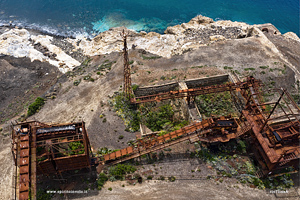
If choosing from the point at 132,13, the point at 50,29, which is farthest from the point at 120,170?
the point at 132,13

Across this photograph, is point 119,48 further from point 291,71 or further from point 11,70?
point 291,71

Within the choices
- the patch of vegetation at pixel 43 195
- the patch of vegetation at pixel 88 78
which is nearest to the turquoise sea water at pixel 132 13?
the patch of vegetation at pixel 88 78

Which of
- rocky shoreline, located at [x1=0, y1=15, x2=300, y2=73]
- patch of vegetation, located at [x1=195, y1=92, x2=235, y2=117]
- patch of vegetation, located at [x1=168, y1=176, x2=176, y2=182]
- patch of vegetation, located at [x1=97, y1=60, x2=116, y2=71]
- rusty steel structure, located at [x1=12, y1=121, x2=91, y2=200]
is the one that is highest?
rocky shoreline, located at [x1=0, y1=15, x2=300, y2=73]

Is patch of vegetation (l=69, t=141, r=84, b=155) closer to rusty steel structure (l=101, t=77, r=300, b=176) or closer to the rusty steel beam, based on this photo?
rusty steel structure (l=101, t=77, r=300, b=176)

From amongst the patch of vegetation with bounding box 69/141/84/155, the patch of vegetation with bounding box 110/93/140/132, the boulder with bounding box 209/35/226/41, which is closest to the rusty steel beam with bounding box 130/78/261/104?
the patch of vegetation with bounding box 110/93/140/132

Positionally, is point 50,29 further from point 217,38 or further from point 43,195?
point 43,195

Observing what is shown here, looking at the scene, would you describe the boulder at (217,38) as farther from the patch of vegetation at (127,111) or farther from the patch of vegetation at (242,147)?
the patch of vegetation at (242,147)

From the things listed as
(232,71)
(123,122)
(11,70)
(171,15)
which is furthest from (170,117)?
(171,15)
